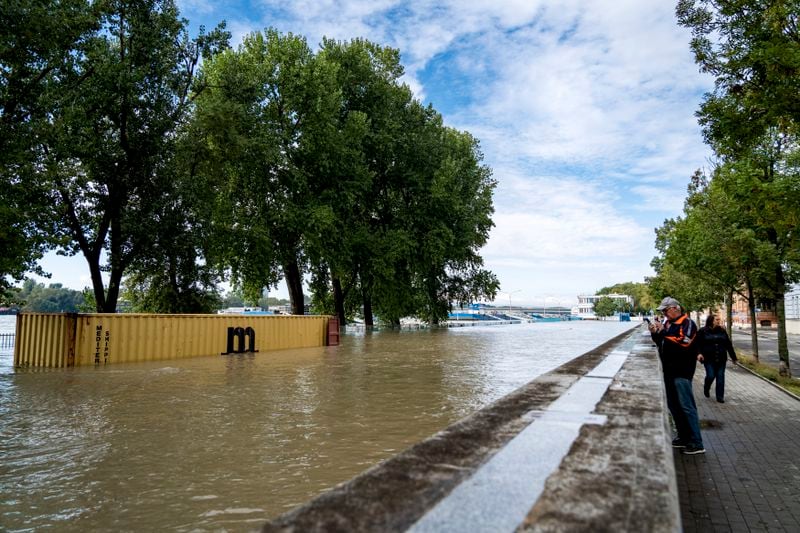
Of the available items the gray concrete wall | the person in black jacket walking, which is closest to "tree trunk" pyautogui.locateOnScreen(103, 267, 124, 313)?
the person in black jacket walking

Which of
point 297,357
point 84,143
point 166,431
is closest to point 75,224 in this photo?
point 84,143

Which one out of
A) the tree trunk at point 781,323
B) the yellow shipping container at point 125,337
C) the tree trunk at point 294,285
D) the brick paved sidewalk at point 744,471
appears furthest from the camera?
the tree trunk at point 294,285

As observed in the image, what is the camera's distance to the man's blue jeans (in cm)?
693

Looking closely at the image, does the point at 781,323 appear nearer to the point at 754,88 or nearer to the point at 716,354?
the point at 716,354

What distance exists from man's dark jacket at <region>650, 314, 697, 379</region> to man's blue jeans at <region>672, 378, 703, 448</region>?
0.36 ft

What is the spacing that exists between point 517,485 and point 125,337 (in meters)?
17.2

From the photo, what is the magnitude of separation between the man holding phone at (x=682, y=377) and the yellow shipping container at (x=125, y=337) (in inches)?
611

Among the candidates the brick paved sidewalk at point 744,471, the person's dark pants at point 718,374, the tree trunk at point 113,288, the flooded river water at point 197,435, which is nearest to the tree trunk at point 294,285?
the tree trunk at point 113,288

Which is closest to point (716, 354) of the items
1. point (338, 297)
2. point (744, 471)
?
point (744, 471)

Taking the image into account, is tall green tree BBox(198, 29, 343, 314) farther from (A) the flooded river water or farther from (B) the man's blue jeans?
(B) the man's blue jeans

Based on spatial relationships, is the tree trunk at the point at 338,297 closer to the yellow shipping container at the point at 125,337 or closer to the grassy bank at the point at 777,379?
the yellow shipping container at the point at 125,337

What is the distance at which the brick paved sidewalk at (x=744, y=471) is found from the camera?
490 centimetres

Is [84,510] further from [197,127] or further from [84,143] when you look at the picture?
[197,127]

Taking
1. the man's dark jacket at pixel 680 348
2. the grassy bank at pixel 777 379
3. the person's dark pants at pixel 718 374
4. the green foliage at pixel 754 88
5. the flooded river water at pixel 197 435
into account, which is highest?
the green foliage at pixel 754 88
